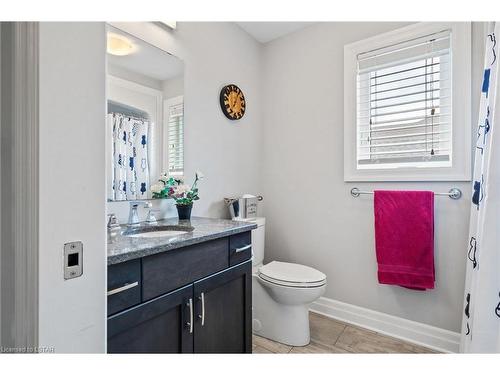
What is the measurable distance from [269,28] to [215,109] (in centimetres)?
Result: 94

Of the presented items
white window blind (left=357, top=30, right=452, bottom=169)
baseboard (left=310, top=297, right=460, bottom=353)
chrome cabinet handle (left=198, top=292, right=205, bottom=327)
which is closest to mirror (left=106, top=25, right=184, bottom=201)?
chrome cabinet handle (left=198, top=292, right=205, bottom=327)

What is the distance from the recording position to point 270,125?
243 cm

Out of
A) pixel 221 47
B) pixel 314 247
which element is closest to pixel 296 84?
pixel 221 47

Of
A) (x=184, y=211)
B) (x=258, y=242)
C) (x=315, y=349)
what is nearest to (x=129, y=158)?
(x=184, y=211)

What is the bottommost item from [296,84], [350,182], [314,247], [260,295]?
[260,295]

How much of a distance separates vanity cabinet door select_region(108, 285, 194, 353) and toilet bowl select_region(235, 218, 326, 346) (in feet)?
2.48

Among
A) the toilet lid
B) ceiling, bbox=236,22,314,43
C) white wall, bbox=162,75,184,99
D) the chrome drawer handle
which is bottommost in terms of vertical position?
the toilet lid

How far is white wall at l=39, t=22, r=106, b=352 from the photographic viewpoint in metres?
0.54

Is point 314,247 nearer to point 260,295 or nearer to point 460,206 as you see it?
point 260,295

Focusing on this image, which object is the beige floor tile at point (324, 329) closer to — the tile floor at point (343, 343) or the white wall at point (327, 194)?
the tile floor at point (343, 343)

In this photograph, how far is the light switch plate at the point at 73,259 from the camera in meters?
0.57

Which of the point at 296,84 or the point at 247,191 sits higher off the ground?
the point at 296,84

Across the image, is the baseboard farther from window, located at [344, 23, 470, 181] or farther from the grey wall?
the grey wall
